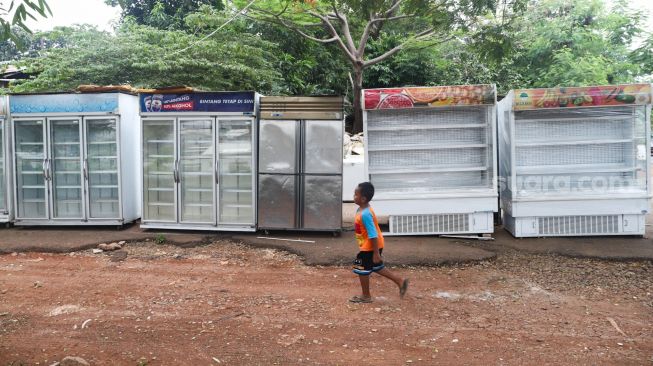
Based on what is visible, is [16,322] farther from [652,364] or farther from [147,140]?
[652,364]

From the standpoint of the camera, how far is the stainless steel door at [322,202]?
307 inches

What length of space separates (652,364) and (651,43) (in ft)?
25.0

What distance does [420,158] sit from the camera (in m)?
7.88

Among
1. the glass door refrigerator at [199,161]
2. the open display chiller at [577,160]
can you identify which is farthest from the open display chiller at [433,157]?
the glass door refrigerator at [199,161]

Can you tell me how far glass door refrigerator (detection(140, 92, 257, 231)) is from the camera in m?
8.02

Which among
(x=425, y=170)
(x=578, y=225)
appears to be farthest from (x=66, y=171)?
(x=578, y=225)

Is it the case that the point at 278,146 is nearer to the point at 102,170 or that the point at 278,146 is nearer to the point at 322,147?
the point at 322,147

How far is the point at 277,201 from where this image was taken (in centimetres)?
793

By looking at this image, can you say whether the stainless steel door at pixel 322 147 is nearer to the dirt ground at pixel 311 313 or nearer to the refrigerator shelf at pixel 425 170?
the refrigerator shelf at pixel 425 170

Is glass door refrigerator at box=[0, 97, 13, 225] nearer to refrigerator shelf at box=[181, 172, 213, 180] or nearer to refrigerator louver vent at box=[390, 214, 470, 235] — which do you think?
refrigerator shelf at box=[181, 172, 213, 180]

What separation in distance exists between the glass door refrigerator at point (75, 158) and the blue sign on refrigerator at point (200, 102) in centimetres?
61

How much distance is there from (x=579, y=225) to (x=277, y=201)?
15.5 ft

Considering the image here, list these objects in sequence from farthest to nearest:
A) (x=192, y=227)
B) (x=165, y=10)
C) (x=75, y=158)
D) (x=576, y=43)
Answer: (x=165, y=10) → (x=576, y=43) → (x=75, y=158) → (x=192, y=227)

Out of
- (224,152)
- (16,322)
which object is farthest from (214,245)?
(16,322)
